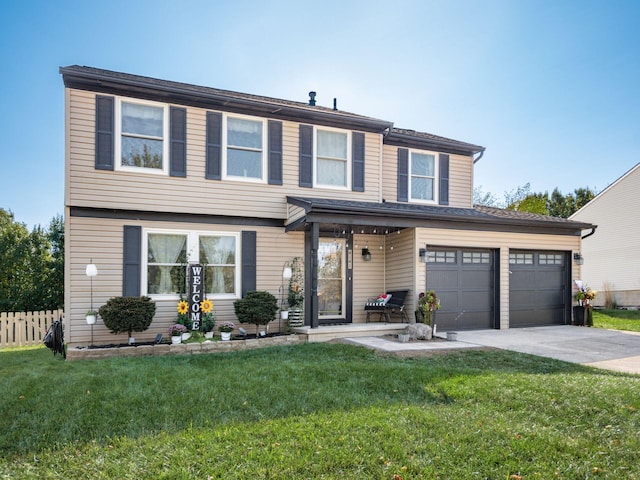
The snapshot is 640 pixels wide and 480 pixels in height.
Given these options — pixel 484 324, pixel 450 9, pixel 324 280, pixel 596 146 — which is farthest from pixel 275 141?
pixel 596 146

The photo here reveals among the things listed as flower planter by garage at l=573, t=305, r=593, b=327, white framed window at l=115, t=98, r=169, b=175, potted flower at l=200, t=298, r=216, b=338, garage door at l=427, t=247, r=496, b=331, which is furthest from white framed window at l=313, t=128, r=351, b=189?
flower planter by garage at l=573, t=305, r=593, b=327

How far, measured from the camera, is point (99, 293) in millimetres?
8383

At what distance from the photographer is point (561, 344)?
8070 millimetres

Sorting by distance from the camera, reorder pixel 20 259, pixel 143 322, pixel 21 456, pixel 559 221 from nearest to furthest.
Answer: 1. pixel 21 456
2. pixel 143 322
3. pixel 559 221
4. pixel 20 259

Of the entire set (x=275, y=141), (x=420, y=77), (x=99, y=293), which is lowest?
(x=99, y=293)

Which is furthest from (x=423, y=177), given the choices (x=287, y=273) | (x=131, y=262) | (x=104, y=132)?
(x=104, y=132)

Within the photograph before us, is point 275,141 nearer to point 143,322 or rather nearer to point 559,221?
point 143,322

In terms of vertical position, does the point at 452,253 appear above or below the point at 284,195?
below

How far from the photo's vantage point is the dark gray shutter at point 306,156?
1005 centimetres

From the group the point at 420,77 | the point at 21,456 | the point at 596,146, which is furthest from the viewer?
the point at 596,146

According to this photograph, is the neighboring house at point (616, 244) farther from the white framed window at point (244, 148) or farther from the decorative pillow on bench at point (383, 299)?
the white framed window at point (244, 148)

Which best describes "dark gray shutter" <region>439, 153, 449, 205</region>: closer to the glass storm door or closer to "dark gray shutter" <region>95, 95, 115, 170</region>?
the glass storm door

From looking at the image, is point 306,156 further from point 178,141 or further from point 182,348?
point 182,348

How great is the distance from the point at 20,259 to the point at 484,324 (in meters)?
15.8
